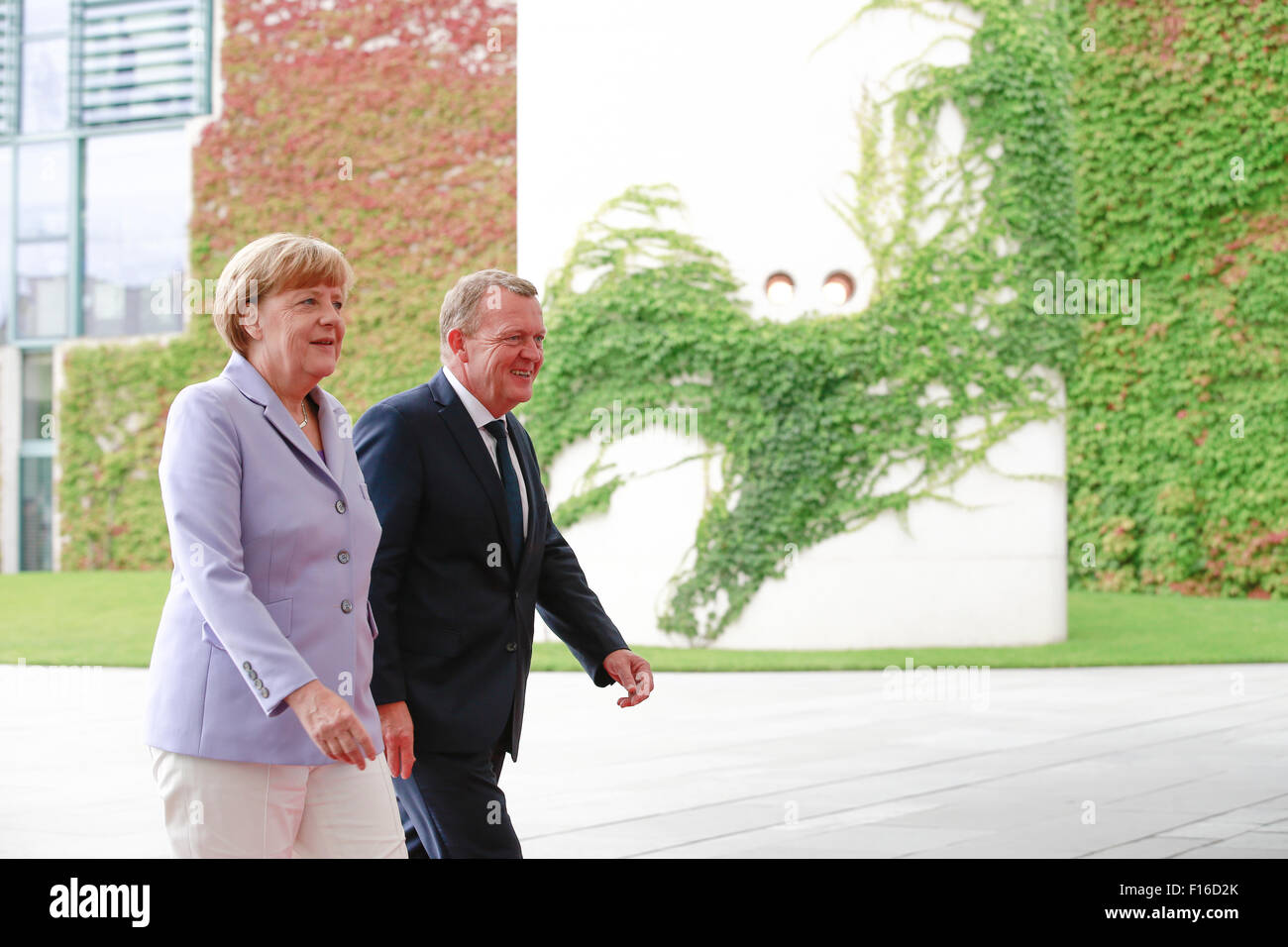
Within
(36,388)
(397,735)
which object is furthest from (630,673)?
(36,388)

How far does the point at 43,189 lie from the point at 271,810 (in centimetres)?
2213

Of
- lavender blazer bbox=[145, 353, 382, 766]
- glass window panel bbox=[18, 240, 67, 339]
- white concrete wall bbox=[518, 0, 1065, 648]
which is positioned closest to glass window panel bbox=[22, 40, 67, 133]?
glass window panel bbox=[18, 240, 67, 339]

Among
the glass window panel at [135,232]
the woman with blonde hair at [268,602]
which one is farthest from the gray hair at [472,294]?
the glass window panel at [135,232]

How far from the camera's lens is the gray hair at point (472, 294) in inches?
142

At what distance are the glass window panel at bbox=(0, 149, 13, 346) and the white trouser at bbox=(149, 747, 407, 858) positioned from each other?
859 inches

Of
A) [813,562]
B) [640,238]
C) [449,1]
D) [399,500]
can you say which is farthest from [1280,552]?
[399,500]

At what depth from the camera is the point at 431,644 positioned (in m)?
3.50

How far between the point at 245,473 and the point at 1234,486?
1617 centimetres

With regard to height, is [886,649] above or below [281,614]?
below

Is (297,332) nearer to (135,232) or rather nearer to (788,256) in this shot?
(788,256)

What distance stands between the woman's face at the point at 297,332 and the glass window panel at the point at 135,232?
19587mm

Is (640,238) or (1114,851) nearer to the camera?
(1114,851)
